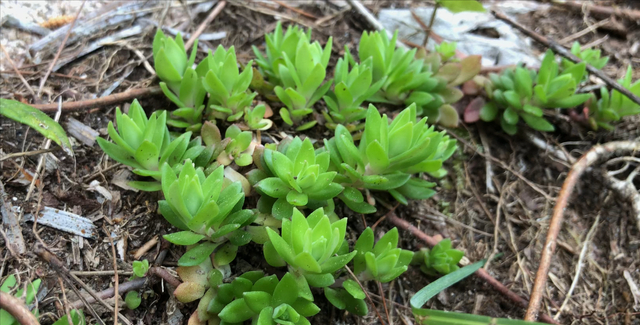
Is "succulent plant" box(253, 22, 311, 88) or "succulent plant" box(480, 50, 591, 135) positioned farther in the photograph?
"succulent plant" box(480, 50, 591, 135)

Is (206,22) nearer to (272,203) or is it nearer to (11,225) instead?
(272,203)

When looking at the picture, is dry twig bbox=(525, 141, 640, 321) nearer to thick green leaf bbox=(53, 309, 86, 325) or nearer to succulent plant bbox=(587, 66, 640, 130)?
succulent plant bbox=(587, 66, 640, 130)

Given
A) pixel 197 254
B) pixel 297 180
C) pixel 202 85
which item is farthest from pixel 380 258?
pixel 202 85

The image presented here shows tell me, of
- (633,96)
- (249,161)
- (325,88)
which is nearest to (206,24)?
(325,88)

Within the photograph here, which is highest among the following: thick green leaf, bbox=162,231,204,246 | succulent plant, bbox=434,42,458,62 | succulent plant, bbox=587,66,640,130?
succulent plant, bbox=434,42,458,62

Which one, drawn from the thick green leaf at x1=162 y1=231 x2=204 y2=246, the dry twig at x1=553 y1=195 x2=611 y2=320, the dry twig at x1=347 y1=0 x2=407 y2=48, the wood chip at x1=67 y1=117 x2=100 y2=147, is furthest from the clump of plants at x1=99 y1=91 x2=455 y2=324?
the dry twig at x1=347 y1=0 x2=407 y2=48

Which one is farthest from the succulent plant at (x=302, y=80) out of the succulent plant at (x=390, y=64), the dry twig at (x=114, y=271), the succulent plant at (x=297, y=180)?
the dry twig at (x=114, y=271)
